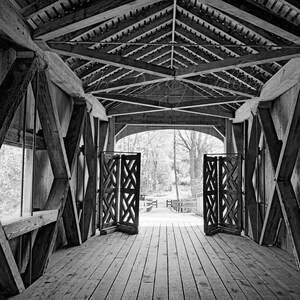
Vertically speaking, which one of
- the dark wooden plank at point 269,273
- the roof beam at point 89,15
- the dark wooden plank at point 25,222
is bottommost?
the dark wooden plank at point 269,273

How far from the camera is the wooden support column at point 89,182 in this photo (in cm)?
721

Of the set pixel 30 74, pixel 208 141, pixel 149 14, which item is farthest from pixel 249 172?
pixel 208 141

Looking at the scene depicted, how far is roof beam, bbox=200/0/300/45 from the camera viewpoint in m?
3.63

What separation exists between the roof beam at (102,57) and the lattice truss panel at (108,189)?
3126mm

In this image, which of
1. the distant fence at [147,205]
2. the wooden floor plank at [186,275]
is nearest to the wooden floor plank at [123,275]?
the wooden floor plank at [186,275]

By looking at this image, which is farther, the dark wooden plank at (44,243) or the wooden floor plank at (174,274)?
the dark wooden plank at (44,243)

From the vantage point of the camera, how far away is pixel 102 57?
4887mm

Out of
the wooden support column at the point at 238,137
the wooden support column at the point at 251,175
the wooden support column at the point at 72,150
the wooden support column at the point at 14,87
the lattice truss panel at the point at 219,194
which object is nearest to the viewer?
the wooden support column at the point at 14,87

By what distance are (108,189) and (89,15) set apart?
498 centimetres

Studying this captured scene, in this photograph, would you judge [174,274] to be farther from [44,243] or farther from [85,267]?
[44,243]

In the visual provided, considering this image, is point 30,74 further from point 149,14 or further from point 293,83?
point 293,83

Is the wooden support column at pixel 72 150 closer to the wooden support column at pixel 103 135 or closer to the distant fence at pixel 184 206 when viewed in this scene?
the wooden support column at pixel 103 135

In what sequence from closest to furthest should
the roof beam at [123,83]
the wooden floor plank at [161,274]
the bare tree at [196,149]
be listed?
the wooden floor plank at [161,274]
the roof beam at [123,83]
the bare tree at [196,149]

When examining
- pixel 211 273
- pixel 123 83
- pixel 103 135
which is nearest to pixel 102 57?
pixel 123 83
